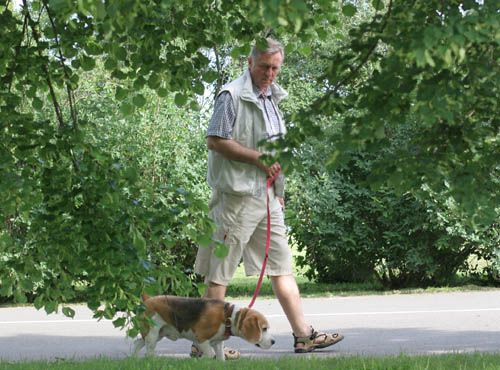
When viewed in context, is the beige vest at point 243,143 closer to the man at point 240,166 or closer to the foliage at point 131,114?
the man at point 240,166

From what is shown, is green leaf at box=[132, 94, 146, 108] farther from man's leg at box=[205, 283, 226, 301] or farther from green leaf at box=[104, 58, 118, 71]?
man's leg at box=[205, 283, 226, 301]

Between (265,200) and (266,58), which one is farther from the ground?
(266,58)

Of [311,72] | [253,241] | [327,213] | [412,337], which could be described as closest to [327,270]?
[327,213]

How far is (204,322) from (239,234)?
71 cm

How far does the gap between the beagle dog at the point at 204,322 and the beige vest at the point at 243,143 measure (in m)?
0.80

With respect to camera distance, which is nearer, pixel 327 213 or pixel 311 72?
pixel 327 213

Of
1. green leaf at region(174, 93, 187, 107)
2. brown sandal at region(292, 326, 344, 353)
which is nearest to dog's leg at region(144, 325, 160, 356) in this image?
brown sandal at region(292, 326, 344, 353)

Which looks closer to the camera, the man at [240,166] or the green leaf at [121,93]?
the green leaf at [121,93]

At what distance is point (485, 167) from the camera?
457 centimetres

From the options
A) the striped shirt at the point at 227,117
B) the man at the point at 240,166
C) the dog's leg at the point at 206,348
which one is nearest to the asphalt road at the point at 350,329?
the dog's leg at the point at 206,348

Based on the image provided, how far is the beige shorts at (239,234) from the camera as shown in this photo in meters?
6.86

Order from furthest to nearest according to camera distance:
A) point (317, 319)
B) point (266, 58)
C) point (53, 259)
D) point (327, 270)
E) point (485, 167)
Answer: point (327, 270) → point (317, 319) → point (266, 58) → point (53, 259) → point (485, 167)

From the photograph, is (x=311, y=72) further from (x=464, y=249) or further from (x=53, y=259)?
(x=53, y=259)

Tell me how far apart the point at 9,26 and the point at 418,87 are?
9.68 feet
